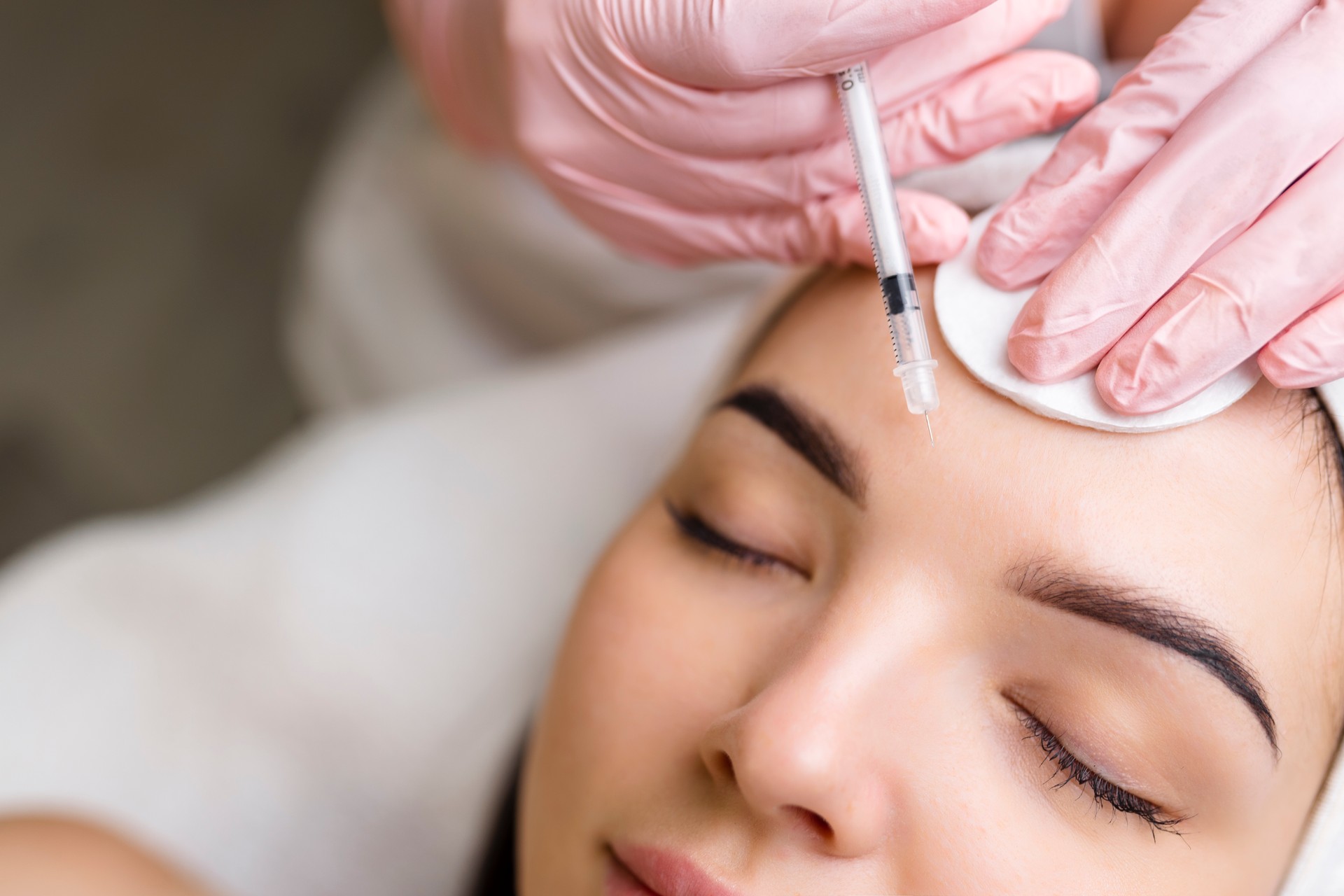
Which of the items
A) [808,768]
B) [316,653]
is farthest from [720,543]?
[316,653]

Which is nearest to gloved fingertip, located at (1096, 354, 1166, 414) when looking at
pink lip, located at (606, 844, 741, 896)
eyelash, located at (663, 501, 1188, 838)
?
eyelash, located at (663, 501, 1188, 838)

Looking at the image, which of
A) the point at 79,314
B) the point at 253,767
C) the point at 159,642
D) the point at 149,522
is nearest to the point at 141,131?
the point at 79,314

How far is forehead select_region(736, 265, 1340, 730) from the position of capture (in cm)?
75

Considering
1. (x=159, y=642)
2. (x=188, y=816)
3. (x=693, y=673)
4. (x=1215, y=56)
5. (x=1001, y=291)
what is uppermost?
(x=1215, y=56)

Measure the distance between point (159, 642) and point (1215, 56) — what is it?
1291 mm

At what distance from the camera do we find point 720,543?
36.1 inches

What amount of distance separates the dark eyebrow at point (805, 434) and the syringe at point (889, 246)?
0.21 feet

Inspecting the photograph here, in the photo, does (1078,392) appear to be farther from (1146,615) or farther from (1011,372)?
(1146,615)

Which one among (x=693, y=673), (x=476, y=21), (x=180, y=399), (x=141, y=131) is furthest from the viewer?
(x=141, y=131)

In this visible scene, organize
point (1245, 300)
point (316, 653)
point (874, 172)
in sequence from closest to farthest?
point (1245, 300)
point (874, 172)
point (316, 653)

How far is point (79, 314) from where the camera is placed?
7.86ft

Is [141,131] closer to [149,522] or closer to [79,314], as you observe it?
[79,314]

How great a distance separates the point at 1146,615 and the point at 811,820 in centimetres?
28

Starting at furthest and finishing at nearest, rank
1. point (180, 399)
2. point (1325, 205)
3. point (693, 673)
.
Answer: point (180, 399) < point (693, 673) < point (1325, 205)
